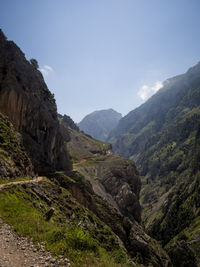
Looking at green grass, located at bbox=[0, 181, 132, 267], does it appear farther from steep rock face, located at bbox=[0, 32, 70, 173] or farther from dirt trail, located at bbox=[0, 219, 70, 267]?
steep rock face, located at bbox=[0, 32, 70, 173]

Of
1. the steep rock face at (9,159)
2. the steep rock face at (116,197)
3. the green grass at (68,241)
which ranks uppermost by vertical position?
the steep rock face at (9,159)

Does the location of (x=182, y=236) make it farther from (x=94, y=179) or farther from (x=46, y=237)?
(x=46, y=237)

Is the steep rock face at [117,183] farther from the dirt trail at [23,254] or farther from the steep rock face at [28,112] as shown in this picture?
the dirt trail at [23,254]

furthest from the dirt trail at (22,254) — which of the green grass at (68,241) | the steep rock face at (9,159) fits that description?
the steep rock face at (9,159)

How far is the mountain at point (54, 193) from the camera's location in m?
9.80

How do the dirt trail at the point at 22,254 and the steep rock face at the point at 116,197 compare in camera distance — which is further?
the steep rock face at the point at 116,197

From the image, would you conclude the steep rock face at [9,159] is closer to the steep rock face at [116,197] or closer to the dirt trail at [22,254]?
the dirt trail at [22,254]

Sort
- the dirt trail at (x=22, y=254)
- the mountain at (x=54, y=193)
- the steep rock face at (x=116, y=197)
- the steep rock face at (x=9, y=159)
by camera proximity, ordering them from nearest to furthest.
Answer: the dirt trail at (x=22, y=254), the mountain at (x=54, y=193), the steep rock face at (x=9, y=159), the steep rock face at (x=116, y=197)

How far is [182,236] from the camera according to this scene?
129125 millimetres

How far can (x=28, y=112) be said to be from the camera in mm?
56281

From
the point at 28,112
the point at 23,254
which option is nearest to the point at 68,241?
the point at 23,254


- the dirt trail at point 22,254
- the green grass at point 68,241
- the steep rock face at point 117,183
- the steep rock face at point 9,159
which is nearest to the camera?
the dirt trail at point 22,254

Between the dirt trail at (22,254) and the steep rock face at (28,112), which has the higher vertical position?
the steep rock face at (28,112)

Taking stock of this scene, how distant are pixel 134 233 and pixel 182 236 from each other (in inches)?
4404
